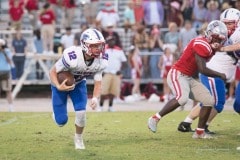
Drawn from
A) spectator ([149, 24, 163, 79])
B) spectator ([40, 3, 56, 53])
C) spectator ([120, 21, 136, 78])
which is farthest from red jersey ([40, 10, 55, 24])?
spectator ([149, 24, 163, 79])

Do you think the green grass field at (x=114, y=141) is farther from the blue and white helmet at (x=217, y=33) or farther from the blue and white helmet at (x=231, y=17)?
the blue and white helmet at (x=231, y=17)

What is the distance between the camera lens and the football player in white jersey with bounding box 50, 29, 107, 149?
33.4 ft

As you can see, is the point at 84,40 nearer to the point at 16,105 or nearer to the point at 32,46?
the point at 16,105

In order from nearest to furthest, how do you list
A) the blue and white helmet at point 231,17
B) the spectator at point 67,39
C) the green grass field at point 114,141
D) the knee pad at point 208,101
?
the green grass field at point 114,141, the knee pad at point 208,101, the blue and white helmet at point 231,17, the spectator at point 67,39

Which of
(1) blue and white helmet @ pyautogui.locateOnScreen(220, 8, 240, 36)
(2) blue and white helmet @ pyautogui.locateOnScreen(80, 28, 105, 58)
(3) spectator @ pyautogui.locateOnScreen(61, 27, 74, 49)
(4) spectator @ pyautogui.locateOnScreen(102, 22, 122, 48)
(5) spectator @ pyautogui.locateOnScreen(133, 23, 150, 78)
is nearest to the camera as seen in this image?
(2) blue and white helmet @ pyautogui.locateOnScreen(80, 28, 105, 58)

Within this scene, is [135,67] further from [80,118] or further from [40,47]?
[80,118]

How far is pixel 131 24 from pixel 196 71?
1094 cm

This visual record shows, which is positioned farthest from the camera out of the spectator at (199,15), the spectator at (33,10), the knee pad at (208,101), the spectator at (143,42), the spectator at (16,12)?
the spectator at (33,10)

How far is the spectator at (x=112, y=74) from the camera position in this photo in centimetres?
1850

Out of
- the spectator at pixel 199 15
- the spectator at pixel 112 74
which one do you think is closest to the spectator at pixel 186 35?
the spectator at pixel 199 15

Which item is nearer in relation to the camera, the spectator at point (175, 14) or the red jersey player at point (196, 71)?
the red jersey player at point (196, 71)

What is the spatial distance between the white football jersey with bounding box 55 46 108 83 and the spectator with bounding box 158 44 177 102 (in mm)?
10048

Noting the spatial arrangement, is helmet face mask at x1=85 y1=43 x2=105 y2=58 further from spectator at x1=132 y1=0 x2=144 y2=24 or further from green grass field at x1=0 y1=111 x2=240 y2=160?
spectator at x1=132 y1=0 x2=144 y2=24

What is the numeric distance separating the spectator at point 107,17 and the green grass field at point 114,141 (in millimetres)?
7201
